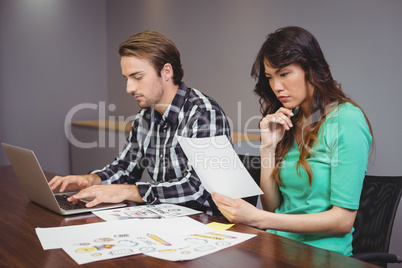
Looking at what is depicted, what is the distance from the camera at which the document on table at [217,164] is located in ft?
4.05

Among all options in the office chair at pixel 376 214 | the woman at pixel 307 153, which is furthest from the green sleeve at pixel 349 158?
the office chair at pixel 376 214

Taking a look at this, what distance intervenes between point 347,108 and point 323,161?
197 mm

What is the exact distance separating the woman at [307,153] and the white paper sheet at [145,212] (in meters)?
0.19

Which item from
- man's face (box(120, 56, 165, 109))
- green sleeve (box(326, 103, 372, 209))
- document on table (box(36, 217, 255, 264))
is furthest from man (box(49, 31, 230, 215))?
green sleeve (box(326, 103, 372, 209))

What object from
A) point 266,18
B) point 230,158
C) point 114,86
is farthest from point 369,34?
point 114,86

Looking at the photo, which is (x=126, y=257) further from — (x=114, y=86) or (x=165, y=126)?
(x=114, y=86)

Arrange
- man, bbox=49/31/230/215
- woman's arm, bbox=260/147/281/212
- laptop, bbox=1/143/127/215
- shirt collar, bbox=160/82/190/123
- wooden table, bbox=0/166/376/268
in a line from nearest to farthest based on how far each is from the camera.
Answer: wooden table, bbox=0/166/376/268 < laptop, bbox=1/143/127/215 < woman's arm, bbox=260/147/281/212 < man, bbox=49/31/230/215 < shirt collar, bbox=160/82/190/123

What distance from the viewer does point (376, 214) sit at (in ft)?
4.66

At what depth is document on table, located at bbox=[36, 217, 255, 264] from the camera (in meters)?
0.99

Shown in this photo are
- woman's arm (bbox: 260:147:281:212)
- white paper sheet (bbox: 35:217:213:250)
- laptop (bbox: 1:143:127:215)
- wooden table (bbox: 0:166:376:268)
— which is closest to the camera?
wooden table (bbox: 0:166:376:268)

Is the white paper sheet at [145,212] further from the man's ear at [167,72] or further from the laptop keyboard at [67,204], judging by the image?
the man's ear at [167,72]

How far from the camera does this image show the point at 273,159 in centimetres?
157

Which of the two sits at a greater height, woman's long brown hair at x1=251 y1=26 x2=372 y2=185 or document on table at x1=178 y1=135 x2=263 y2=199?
woman's long brown hair at x1=251 y1=26 x2=372 y2=185

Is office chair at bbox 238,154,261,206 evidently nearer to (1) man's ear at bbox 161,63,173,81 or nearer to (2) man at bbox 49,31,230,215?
(2) man at bbox 49,31,230,215
